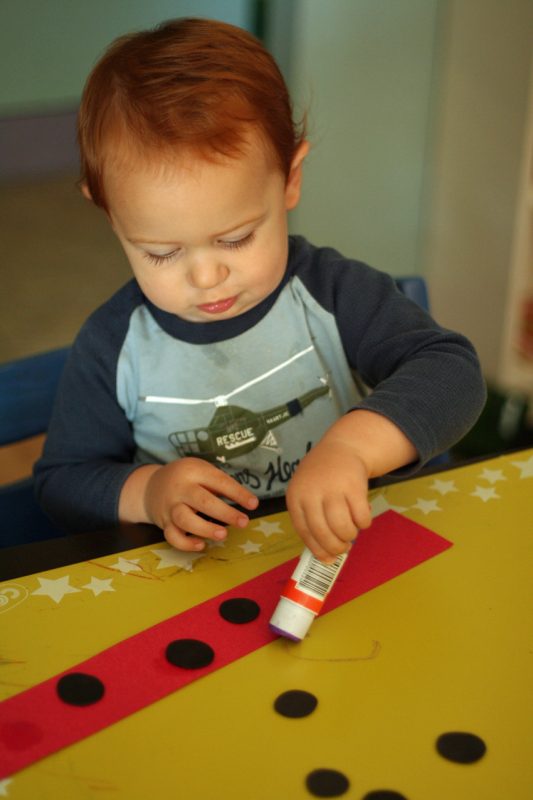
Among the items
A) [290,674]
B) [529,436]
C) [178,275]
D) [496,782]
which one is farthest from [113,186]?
[529,436]

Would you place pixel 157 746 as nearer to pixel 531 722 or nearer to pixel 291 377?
pixel 531 722

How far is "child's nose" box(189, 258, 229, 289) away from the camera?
2.59ft

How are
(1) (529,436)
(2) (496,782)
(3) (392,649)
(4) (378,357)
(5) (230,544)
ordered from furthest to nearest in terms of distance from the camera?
(1) (529,436)
(4) (378,357)
(5) (230,544)
(3) (392,649)
(2) (496,782)

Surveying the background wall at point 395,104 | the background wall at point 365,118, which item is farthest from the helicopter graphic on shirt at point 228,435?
the background wall at point 365,118

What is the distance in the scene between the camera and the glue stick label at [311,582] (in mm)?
610

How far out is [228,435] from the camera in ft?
3.09

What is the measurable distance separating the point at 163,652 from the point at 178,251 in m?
0.35

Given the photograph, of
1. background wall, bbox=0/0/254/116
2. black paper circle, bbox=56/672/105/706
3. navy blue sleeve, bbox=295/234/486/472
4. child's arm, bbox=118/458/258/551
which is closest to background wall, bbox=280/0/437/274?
background wall, bbox=0/0/254/116

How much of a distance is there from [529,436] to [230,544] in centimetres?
156

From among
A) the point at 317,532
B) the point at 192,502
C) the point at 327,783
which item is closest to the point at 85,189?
the point at 192,502

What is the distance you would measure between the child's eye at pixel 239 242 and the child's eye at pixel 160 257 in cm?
4

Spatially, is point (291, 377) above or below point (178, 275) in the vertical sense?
below

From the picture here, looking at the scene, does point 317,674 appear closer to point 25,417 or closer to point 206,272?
point 206,272

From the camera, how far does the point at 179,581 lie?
68 centimetres
